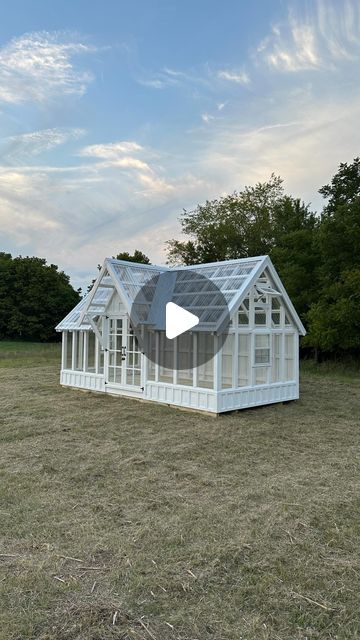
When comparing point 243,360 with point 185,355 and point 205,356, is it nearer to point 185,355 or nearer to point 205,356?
point 205,356

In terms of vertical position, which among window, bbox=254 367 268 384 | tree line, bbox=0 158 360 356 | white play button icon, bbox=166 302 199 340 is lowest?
window, bbox=254 367 268 384

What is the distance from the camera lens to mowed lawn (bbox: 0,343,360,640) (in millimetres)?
2637

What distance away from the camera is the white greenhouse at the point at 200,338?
9.28m

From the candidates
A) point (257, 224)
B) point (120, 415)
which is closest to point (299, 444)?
point (120, 415)

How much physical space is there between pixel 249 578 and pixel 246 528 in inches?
32.5

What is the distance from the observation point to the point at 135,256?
36.9 m

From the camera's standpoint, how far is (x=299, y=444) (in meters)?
7.02

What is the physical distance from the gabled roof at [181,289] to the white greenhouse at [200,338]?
0.03m

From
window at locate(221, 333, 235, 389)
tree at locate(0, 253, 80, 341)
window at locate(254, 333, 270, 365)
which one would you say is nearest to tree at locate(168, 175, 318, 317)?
window at locate(221, 333, 235, 389)

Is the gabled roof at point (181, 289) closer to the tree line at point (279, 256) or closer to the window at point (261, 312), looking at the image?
the window at point (261, 312)

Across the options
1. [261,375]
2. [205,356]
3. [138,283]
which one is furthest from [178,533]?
[138,283]

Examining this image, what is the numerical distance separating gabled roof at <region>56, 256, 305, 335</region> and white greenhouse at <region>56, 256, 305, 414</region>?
26mm

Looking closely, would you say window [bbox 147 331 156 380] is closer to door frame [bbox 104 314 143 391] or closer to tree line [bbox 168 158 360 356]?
door frame [bbox 104 314 143 391]

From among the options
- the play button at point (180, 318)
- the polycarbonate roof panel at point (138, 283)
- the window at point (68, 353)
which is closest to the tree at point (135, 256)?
the window at point (68, 353)
